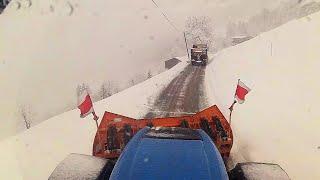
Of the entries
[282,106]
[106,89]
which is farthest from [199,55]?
[282,106]

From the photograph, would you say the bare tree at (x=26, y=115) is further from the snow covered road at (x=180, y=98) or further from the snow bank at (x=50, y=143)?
the snow bank at (x=50, y=143)

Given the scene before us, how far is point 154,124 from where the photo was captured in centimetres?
993

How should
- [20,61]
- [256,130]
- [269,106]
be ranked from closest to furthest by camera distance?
[256,130]
[269,106]
[20,61]

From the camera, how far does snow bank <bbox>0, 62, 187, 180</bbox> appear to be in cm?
997

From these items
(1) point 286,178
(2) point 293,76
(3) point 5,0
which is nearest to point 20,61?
(3) point 5,0

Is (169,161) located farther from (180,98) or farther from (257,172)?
(180,98)

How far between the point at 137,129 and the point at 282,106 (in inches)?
267

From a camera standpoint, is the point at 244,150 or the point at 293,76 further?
the point at 293,76

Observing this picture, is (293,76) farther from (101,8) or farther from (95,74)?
(95,74)

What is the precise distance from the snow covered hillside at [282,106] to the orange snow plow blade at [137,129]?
877 millimetres

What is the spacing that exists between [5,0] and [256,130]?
14660mm

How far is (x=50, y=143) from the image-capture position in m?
12.1

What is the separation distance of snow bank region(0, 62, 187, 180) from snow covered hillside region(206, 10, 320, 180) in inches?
170

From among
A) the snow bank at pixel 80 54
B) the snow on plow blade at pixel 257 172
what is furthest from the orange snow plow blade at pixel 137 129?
the snow bank at pixel 80 54
